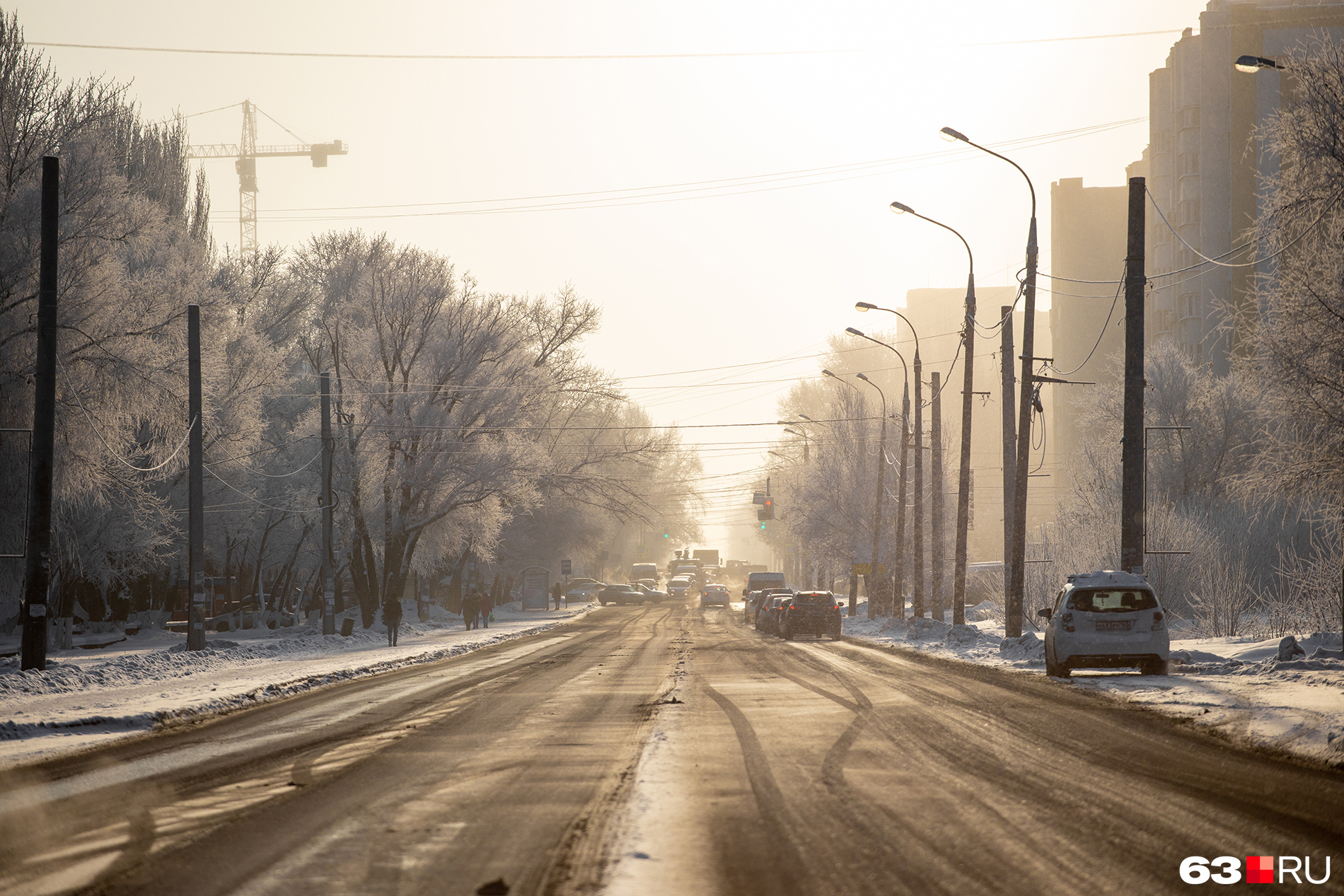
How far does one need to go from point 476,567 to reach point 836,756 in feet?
196

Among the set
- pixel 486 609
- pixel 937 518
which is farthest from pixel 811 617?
pixel 486 609

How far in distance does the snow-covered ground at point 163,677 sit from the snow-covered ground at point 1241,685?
12.6 meters

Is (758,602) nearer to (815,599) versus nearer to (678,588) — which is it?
(815,599)

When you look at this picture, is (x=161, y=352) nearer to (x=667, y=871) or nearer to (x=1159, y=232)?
(x=667, y=871)

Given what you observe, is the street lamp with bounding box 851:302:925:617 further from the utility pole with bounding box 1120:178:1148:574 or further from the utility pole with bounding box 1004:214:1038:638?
the utility pole with bounding box 1120:178:1148:574

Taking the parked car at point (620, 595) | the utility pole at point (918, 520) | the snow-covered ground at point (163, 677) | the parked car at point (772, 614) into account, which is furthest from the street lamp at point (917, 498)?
the parked car at point (620, 595)

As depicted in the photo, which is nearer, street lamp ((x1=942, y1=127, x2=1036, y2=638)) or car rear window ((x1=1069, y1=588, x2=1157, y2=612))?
car rear window ((x1=1069, y1=588, x2=1157, y2=612))

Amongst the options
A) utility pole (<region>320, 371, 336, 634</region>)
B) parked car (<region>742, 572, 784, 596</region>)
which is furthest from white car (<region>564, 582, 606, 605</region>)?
utility pole (<region>320, 371, 336, 634</region>)

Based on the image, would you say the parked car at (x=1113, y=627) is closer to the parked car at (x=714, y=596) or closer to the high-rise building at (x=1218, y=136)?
the parked car at (x=714, y=596)

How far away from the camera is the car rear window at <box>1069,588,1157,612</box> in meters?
20.3

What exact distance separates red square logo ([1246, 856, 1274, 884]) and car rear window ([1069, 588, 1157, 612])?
14128 millimetres

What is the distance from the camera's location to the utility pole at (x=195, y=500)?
29.1 m

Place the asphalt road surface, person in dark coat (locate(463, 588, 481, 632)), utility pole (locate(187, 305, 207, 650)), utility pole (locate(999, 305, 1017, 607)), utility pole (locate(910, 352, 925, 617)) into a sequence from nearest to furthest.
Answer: the asphalt road surface, utility pole (locate(187, 305, 207, 650)), utility pole (locate(999, 305, 1017, 607)), utility pole (locate(910, 352, 925, 617)), person in dark coat (locate(463, 588, 481, 632))

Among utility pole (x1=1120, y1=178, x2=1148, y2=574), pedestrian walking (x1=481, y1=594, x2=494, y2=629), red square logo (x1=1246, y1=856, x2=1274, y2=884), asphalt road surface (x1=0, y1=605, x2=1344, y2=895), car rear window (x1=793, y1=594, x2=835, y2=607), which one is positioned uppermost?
utility pole (x1=1120, y1=178, x2=1148, y2=574)
